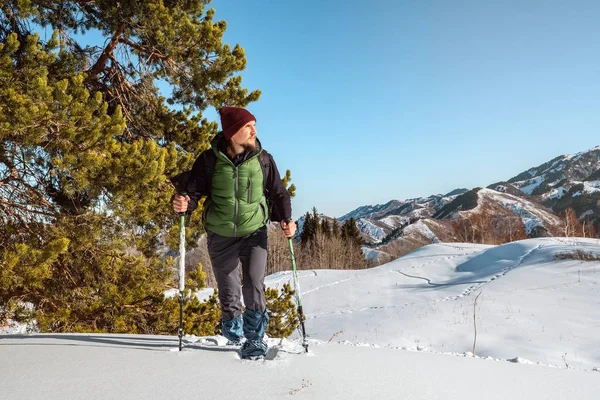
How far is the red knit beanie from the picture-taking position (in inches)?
109

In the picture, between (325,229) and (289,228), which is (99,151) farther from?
(325,229)

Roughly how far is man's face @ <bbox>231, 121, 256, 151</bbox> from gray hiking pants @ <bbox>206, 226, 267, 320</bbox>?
2.16 feet

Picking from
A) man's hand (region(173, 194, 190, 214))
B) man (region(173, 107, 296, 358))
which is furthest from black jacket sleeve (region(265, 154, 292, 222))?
man's hand (region(173, 194, 190, 214))

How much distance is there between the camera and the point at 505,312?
1232 cm

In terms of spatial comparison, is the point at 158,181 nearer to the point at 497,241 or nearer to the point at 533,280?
the point at 533,280

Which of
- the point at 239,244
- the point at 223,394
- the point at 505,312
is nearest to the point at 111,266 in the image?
the point at 239,244

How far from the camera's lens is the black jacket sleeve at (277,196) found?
119 inches

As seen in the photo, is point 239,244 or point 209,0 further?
point 209,0

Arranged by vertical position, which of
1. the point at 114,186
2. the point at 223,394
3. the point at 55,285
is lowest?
the point at 223,394

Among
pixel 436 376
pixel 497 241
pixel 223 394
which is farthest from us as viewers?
pixel 497 241

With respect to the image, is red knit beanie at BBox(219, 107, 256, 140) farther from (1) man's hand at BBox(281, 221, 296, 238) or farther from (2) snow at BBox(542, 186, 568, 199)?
(2) snow at BBox(542, 186, 568, 199)

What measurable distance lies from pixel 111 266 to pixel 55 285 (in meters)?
0.75

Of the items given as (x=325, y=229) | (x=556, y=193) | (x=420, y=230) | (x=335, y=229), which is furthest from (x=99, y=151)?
(x=556, y=193)

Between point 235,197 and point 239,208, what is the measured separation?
9cm
